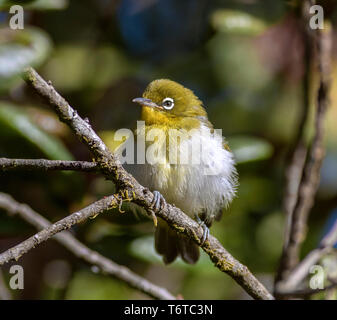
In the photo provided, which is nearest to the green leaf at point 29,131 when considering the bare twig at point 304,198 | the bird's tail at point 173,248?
the bird's tail at point 173,248

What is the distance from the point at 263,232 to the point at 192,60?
4.00 feet

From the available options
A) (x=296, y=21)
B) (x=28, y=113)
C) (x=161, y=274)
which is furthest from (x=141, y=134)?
(x=296, y=21)

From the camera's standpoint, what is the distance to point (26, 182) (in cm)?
267

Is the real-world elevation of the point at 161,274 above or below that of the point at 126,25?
below

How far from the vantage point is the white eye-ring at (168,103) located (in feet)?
8.63

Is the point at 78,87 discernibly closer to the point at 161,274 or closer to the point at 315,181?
the point at 161,274

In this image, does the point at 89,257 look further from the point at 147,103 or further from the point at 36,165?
the point at 36,165

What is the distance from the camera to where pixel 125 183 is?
1.54 m

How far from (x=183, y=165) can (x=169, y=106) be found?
1.25ft

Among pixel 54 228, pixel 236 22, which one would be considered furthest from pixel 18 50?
pixel 54 228

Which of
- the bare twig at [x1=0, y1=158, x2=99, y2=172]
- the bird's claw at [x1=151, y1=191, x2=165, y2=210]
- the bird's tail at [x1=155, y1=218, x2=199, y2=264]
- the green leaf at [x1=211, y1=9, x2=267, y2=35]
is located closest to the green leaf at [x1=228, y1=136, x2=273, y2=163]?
the bird's tail at [x1=155, y1=218, x2=199, y2=264]

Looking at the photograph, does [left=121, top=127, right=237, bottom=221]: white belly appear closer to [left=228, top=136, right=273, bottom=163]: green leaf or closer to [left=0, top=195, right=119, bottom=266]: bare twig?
[left=228, top=136, right=273, bottom=163]: green leaf

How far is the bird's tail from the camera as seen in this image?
2.70m
